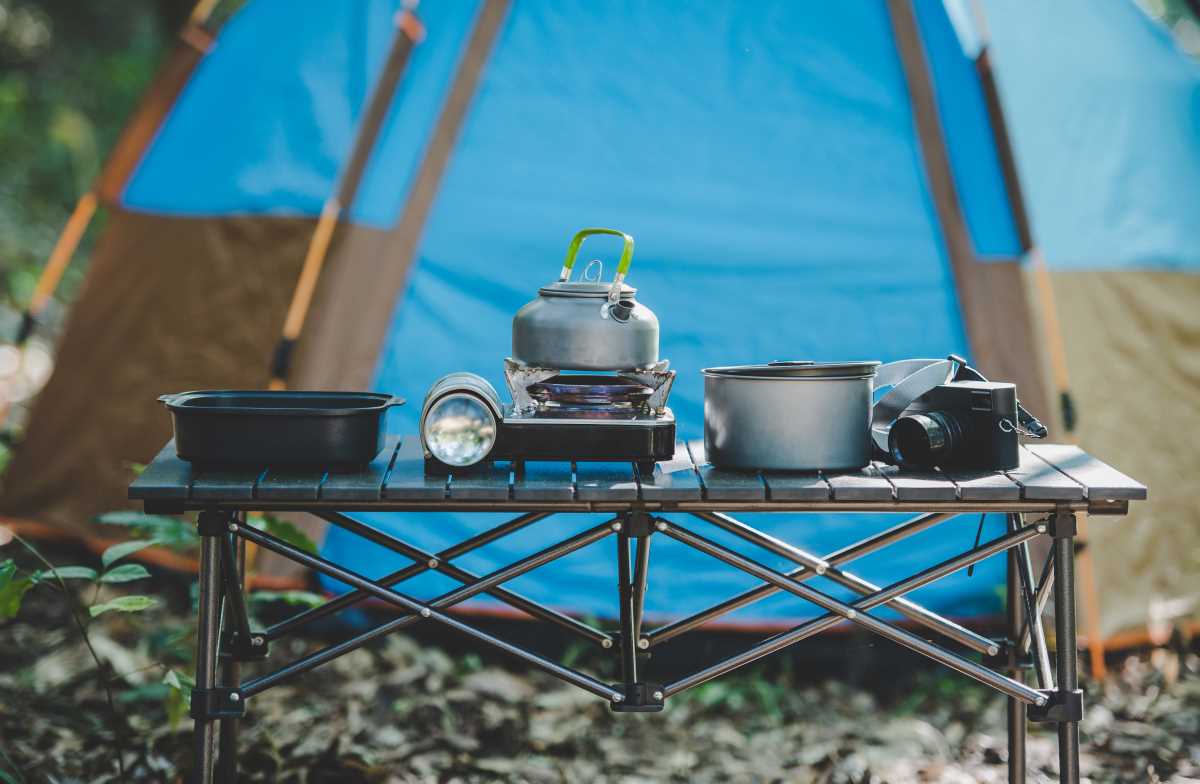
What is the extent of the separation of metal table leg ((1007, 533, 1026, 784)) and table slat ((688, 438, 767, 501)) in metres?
0.74

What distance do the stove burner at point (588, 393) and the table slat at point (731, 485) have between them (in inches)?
6.8

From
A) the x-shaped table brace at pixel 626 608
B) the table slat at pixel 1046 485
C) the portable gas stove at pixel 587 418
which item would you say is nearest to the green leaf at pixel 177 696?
the x-shaped table brace at pixel 626 608

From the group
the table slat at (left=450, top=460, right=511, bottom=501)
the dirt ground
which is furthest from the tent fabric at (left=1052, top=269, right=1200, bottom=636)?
the table slat at (left=450, top=460, right=511, bottom=501)

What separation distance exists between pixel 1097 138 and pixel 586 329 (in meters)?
2.24

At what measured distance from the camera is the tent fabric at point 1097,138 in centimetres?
367

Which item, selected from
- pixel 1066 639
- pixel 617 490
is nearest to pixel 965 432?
pixel 1066 639

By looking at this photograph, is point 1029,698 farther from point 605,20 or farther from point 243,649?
point 605,20

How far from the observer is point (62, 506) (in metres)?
4.07

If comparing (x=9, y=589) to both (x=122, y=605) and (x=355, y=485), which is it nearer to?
(x=122, y=605)

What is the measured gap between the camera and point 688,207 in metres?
3.62

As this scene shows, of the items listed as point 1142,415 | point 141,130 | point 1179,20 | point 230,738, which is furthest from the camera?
point 1179,20

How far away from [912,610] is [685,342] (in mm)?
1324

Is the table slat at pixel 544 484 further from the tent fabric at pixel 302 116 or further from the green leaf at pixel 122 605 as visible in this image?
the tent fabric at pixel 302 116

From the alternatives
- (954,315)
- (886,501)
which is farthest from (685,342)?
(886,501)
